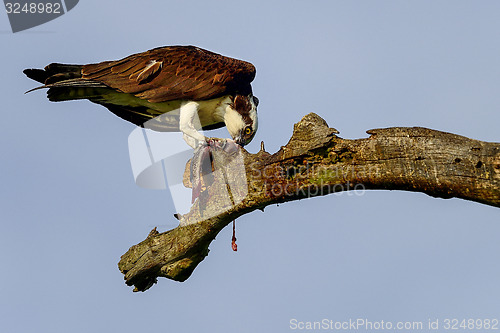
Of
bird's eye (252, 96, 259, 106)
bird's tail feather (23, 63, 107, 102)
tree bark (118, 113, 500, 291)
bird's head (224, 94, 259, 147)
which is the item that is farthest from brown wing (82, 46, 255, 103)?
tree bark (118, 113, 500, 291)

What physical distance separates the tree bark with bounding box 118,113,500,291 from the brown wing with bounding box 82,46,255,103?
171 cm

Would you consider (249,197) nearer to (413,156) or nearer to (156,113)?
(413,156)

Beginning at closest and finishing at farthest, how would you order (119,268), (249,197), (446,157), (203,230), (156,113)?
(446,157) → (249,197) → (203,230) → (119,268) → (156,113)

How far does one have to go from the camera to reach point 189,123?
828 centimetres

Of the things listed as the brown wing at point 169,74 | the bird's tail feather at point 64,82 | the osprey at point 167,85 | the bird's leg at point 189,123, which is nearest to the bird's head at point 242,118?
the osprey at point 167,85

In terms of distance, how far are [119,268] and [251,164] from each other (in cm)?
234

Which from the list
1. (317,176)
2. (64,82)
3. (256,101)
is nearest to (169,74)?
(64,82)

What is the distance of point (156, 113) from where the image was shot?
8.80 m

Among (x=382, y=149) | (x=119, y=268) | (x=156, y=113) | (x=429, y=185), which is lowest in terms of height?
(x=119, y=268)

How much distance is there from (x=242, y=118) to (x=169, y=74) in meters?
1.36

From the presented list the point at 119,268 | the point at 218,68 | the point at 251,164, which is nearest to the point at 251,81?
the point at 218,68

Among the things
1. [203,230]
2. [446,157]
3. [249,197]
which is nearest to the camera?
[446,157]

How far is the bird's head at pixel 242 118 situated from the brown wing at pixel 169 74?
1.08 feet

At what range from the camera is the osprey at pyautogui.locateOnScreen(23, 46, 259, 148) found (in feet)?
26.7
